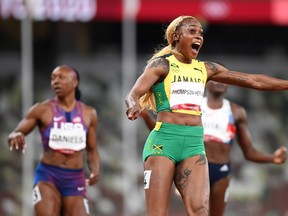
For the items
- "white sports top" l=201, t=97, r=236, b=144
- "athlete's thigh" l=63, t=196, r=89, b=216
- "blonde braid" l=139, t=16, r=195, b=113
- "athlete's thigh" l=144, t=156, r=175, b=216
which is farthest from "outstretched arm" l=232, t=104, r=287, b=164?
"athlete's thigh" l=144, t=156, r=175, b=216

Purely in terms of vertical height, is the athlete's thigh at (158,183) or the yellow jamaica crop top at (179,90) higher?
the yellow jamaica crop top at (179,90)

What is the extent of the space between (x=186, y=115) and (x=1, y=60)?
12903 mm

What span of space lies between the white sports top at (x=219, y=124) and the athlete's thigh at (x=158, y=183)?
2641 millimetres

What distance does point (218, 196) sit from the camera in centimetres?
1220

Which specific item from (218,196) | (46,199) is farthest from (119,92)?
(46,199)

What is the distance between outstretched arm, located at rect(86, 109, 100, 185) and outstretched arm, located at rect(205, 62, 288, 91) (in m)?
2.38

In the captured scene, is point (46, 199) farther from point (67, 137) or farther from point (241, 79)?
point (241, 79)

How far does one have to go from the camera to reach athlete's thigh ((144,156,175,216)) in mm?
9570

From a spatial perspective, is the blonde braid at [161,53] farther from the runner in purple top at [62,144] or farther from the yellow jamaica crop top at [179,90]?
the runner in purple top at [62,144]

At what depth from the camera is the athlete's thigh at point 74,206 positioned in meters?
11.7

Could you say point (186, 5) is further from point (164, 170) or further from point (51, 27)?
point (164, 170)

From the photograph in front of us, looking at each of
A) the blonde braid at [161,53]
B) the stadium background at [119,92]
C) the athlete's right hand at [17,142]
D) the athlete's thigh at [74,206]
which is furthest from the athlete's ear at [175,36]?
the stadium background at [119,92]

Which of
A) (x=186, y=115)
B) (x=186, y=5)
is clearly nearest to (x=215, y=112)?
(x=186, y=115)

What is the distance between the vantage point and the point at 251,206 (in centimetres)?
2200
